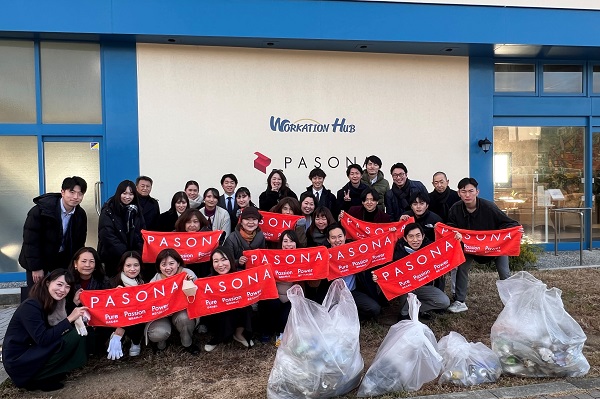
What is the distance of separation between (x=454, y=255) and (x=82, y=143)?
21.4 feet

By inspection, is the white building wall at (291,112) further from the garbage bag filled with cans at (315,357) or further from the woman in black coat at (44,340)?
the garbage bag filled with cans at (315,357)

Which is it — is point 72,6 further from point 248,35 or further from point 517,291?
point 517,291

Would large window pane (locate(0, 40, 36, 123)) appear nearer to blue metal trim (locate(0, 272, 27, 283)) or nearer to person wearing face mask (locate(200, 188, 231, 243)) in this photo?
blue metal trim (locate(0, 272, 27, 283))

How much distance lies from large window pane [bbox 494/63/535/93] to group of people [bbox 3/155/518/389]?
4.22 meters

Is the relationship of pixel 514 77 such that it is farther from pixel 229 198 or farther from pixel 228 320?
pixel 228 320

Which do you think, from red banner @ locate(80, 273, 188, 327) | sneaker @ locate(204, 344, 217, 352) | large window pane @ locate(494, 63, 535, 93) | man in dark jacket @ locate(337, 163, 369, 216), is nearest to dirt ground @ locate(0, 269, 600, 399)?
sneaker @ locate(204, 344, 217, 352)

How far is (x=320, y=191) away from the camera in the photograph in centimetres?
673

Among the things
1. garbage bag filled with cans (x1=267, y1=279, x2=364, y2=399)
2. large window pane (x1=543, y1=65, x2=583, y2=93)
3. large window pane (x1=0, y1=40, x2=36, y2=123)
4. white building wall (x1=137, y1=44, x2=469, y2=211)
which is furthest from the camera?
large window pane (x1=543, y1=65, x2=583, y2=93)

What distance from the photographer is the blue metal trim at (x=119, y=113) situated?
8000 mm

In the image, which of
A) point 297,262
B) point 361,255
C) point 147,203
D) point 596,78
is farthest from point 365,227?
point 596,78

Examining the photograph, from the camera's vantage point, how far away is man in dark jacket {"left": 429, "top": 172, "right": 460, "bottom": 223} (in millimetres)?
6574

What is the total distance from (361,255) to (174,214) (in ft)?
8.29

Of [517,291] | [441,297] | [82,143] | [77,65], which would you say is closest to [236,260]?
[441,297]

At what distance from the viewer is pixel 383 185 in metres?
6.79
